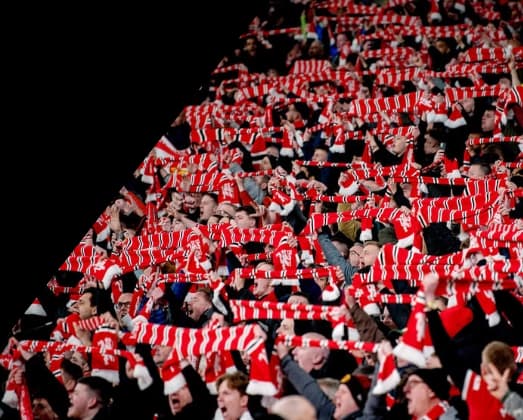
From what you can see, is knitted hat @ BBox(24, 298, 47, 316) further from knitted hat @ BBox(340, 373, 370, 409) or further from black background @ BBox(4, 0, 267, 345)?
knitted hat @ BBox(340, 373, 370, 409)

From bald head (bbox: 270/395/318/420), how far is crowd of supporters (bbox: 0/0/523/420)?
0.05ft

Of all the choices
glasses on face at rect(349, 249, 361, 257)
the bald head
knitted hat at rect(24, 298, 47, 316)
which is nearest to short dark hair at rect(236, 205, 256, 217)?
glasses on face at rect(349, 249, 361, 257)

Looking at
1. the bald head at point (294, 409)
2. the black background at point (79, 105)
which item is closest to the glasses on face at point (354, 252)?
the bald head at point (294, 409)

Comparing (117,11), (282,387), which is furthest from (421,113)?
(117,11)

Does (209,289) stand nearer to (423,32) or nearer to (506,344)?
(506,344)

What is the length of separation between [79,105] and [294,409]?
6372 millimetres

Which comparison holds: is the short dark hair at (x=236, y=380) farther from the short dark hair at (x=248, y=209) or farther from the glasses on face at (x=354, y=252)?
the short dark hair at (x=248, y=209)

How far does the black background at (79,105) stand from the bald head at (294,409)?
122 inches

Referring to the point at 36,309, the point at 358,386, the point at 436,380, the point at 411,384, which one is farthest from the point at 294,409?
the point at 36,309

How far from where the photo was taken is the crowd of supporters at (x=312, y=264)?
482 centimetres

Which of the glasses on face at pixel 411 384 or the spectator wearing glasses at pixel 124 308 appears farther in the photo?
the spectator wearing glasses at pixel 124 308

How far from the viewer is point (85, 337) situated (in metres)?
5.76

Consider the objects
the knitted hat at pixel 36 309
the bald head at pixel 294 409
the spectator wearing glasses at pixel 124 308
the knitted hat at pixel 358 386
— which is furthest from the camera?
the knitted hat at pixel 36 309

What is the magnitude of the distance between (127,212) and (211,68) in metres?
4.14
